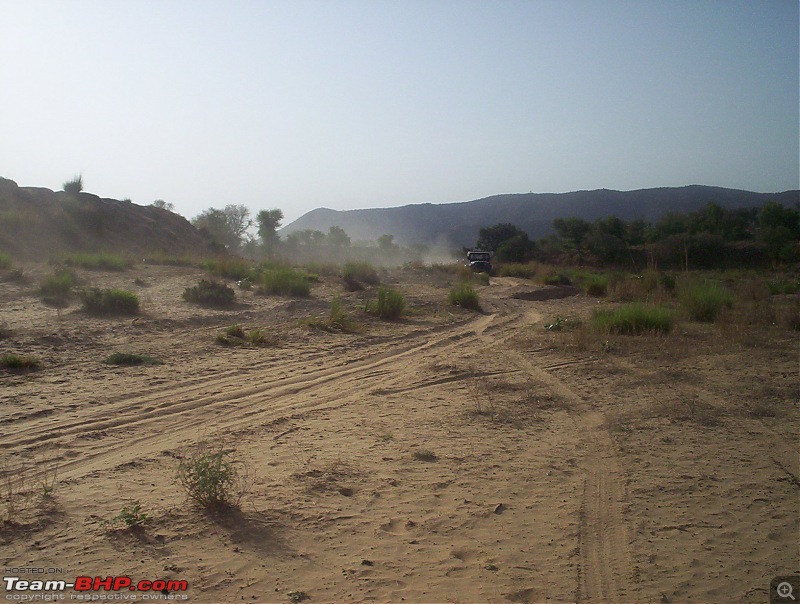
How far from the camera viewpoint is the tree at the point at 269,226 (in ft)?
205

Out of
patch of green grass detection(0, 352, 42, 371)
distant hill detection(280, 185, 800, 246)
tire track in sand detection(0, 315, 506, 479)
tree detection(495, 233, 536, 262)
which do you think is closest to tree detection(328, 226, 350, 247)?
tree detection(495, 233, 536, 262)

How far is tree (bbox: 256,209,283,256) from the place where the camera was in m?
62.6

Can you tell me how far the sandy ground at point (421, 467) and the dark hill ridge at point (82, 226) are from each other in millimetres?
25007

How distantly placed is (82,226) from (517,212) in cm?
8697

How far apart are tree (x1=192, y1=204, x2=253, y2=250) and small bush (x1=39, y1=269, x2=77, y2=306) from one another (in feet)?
156

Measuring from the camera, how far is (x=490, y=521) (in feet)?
16.1

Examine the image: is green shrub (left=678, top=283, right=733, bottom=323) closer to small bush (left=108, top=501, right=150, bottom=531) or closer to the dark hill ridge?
small bush (left=108, top=501, right=150, bottom=531)

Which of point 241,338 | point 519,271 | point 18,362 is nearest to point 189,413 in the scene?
point 18,362

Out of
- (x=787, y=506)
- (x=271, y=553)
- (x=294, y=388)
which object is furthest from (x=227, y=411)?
(x=787, y=506)

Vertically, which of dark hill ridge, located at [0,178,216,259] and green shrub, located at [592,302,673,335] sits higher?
dark hill ridge, located at [0,178,216,259]

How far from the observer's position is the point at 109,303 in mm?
14789

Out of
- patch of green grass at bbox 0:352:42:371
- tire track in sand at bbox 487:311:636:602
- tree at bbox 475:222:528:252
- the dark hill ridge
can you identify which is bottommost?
tire track in sand at bbox 487:311:636:602

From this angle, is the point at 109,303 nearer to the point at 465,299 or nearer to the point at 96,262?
the point at 465,299

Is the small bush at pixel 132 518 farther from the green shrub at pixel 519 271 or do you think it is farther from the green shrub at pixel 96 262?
the green shrub at pixel 519 271
